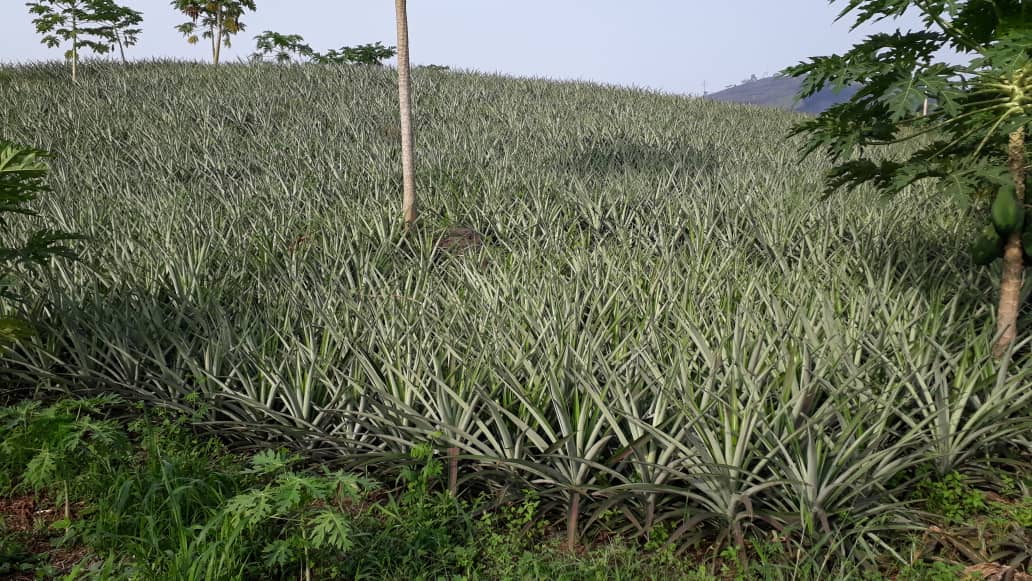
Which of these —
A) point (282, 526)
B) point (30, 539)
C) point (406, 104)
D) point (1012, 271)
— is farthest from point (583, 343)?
point (406, 104)

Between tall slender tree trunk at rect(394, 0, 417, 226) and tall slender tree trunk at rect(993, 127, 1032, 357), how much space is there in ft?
12.4

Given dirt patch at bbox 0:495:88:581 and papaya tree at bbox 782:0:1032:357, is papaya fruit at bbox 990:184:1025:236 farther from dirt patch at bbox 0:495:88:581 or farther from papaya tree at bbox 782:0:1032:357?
dirt patch at bbox 0:495:88:581

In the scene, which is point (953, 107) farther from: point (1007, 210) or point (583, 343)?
point (583, 343)

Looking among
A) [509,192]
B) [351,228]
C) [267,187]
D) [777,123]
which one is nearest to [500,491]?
[351,228]

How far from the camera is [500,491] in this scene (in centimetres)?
256

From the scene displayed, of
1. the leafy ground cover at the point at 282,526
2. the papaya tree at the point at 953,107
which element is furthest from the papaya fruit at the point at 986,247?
the leafy ground cover at the point at 282,526

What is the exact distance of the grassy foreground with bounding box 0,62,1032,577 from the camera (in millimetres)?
2350

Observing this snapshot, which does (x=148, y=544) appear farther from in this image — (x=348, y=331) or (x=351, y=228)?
(x=351, y=228)

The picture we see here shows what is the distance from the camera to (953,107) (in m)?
2.29

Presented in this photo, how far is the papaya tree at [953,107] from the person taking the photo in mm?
2451

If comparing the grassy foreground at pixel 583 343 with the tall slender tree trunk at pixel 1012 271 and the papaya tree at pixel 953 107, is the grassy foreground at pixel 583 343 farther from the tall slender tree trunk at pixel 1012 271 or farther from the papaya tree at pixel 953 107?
the papaya tree at pixel 953 107

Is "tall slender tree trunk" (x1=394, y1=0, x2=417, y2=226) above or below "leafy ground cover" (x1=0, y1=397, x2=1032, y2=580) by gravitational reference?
above

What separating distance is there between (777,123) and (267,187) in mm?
10986

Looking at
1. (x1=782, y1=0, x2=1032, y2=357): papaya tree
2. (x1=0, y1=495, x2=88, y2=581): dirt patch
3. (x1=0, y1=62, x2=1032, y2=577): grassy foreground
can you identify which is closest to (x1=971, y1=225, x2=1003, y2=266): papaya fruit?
(x1=782, y1=0, x2=1032, y2=357): papaya tree
